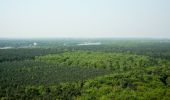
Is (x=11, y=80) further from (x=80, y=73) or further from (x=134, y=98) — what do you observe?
(x=134, y=98)

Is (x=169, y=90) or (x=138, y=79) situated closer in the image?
(x=169, y=90)

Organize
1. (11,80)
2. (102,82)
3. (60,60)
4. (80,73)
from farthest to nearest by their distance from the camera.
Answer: (60,60) → (80,73) → (11,80) → (102,82)

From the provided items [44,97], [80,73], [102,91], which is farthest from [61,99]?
[80,73]

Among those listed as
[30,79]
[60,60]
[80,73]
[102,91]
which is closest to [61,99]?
[102,91]

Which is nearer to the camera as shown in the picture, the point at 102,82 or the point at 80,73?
the point at 102,82

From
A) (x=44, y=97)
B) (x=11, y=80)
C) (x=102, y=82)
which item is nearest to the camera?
(x=44, y=97)

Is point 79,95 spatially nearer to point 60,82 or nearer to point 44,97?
point 44,97

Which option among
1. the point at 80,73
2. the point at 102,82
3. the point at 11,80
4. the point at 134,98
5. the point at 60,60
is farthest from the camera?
the point at 60,60

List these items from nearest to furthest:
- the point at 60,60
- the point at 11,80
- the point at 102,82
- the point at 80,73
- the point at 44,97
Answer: the point at 44,97, the point at 102,82, the point at 11,80, the point at 80,73, the point at 60,60
